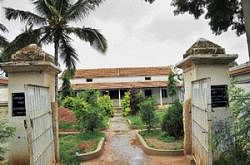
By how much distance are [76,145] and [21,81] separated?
20.0 feet

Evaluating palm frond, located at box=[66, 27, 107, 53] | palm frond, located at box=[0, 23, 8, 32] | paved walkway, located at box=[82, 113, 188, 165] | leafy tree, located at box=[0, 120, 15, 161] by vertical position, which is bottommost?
paved walkway, located at box=[82, 113, 188, 165]

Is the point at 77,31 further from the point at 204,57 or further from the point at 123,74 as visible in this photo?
the point at 123,74

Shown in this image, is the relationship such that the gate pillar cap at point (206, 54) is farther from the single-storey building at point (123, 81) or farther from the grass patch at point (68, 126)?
the single-storey building at point (123, 81)

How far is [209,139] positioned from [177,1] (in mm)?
10886

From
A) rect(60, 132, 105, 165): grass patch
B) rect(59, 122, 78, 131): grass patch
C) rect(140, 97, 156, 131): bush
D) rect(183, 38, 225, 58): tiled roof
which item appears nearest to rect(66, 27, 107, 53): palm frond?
rect(59, 122, 78, 131): grass patch

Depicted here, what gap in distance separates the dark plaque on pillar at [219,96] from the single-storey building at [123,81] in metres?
33.5

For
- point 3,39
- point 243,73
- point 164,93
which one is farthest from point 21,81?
point 164,93

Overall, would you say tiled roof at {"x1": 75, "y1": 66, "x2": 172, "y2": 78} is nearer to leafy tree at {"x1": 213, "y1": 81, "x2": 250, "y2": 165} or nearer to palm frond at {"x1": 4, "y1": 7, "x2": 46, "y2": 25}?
palm frond at {"x1": 4, "y1": 7, "x2": 46, "y2": 25}

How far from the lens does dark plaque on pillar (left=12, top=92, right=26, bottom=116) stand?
7.07 m

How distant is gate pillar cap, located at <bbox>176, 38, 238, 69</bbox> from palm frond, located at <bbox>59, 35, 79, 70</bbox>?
14826 millimetres

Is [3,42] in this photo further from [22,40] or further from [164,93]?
[164,93]

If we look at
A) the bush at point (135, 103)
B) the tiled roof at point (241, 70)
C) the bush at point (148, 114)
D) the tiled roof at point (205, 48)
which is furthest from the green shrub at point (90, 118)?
the bush at point (135, 103)

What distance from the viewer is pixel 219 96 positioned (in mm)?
→ 7332

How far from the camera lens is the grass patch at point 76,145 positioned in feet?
32.1
